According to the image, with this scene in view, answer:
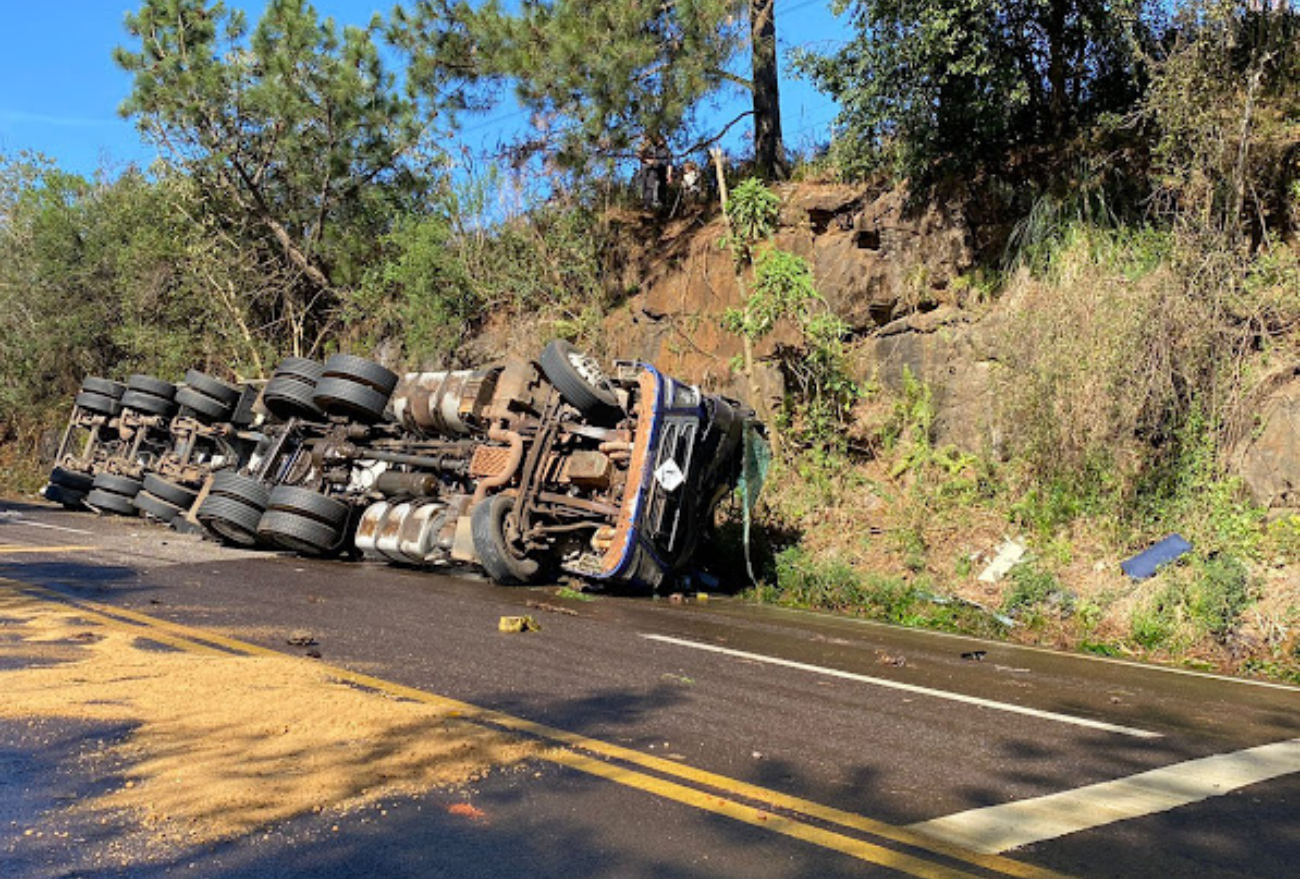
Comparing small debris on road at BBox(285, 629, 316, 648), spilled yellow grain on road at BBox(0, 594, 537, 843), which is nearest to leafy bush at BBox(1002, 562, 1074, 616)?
small debris on road at BBox(285, 629, 316, 648)

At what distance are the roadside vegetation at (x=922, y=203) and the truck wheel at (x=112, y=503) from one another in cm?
645

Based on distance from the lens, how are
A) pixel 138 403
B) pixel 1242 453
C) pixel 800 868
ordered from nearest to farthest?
pixel 800 868 → pixel 1242 453 → pixel 138 403

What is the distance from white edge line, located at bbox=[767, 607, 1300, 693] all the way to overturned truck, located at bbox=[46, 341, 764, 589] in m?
1.54

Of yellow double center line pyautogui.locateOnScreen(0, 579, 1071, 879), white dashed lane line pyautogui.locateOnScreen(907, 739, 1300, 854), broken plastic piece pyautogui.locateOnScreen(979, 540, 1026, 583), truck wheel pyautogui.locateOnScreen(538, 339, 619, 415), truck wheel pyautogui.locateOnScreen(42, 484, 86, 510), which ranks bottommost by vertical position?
yellow double center line pyautogui.locateOnScreen(0, 579, 1071, 879)

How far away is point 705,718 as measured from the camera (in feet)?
17.9

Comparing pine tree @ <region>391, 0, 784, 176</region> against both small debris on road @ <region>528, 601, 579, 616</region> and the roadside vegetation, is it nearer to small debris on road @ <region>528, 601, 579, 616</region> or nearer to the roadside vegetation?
the roadside vegetation

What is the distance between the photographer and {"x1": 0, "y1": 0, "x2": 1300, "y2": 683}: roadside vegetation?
1092cm

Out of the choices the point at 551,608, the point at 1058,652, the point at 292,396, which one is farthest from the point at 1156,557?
the point at 292,396

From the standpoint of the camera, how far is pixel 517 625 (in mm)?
7969

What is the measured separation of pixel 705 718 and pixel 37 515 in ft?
50.1

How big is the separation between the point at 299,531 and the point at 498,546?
2955 mm

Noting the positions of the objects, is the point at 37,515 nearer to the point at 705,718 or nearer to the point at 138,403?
the point at 138,403

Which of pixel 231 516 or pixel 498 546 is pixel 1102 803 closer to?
pixel 498 546

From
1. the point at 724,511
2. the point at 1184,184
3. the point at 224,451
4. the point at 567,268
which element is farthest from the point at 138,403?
the point at 1184,184
